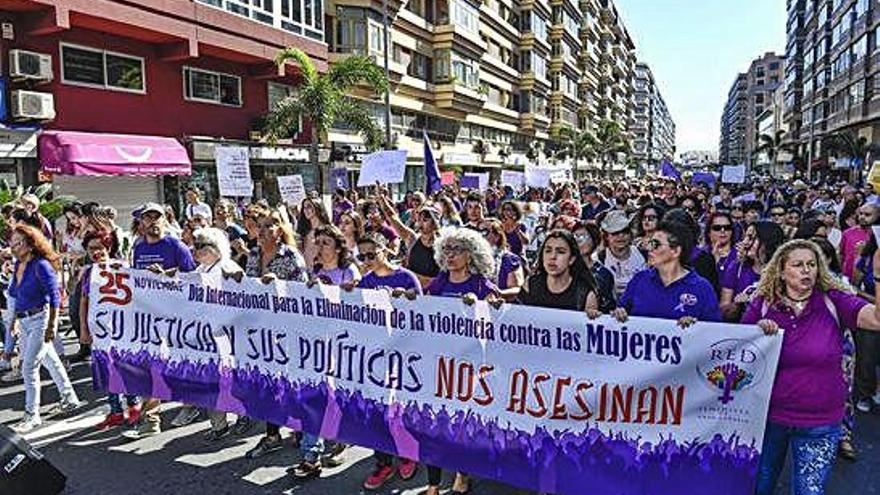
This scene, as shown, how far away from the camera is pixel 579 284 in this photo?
4277 millimetres

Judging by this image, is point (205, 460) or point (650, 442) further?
point (205, 460)

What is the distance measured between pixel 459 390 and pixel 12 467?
2694 millimetres

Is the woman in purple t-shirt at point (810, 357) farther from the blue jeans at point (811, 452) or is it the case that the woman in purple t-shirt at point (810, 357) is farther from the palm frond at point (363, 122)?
the palm frond at point (363, 122)

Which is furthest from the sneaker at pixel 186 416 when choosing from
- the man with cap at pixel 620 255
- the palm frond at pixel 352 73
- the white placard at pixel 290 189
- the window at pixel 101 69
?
the palm frond at pixel 352 73

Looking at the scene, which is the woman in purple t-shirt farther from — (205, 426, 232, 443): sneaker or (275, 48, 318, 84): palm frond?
(275, 48, 318, 84): palm frond

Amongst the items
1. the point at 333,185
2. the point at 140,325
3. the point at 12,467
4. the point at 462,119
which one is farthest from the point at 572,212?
the point at 462,119

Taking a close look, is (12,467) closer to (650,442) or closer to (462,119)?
(650,442)

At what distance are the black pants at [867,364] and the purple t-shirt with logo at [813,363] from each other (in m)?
3.15

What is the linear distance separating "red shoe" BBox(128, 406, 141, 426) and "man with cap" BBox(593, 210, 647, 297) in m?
4.11

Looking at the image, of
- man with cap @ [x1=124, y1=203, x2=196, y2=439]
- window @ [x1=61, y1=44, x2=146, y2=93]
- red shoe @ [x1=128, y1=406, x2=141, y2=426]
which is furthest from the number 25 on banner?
window @ [x1=61, y1=44, x2=146, y2=93]

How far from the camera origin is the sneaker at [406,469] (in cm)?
476

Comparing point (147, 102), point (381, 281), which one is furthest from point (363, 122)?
point (381, 281)

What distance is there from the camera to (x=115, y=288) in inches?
212

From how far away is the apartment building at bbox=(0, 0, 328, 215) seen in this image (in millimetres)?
14711
